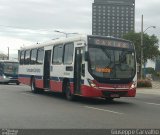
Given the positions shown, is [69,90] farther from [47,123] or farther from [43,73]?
[47,123]

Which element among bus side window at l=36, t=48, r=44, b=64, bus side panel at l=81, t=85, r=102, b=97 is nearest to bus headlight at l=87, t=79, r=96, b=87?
bus side panel at l=81, t=85, r=102, b=97

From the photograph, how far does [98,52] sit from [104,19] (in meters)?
51.3

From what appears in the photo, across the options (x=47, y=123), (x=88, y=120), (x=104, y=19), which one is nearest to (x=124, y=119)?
(x=88, y=120)

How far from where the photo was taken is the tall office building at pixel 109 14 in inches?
2751

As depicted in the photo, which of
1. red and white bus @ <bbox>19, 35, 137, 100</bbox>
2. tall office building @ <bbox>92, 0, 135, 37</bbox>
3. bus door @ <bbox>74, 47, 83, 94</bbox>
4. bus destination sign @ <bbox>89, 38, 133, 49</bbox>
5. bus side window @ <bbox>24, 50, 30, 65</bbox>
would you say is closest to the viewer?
red and white bus @ <bbox>19, 35, 137, 100</bbox>

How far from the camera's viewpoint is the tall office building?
69875mm

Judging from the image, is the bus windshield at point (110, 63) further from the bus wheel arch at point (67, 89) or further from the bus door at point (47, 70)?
the bus door at point (47, 70)

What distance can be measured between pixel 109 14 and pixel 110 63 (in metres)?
51.9

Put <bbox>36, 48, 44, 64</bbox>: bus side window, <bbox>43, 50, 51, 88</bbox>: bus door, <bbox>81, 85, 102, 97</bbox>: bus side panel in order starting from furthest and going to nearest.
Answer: <bbox>36, 48, 44, 64</bbox>: bus side window, <bbox>43, 50, 51, 88</bbox>: bus door, <bbox>81, 85, 102, 97</bbox>: bus side panel

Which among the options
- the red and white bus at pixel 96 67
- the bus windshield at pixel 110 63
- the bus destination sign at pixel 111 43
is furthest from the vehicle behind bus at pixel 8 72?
the bus windshield at pixel 110 63

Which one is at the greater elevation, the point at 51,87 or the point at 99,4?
the point at 99,4

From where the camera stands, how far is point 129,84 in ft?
66.4

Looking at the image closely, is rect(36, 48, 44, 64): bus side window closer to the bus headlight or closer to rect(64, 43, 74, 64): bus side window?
rect(64, 43, 74, 64): bus side window

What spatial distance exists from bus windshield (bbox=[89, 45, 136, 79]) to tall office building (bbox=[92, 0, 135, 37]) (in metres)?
49.0
